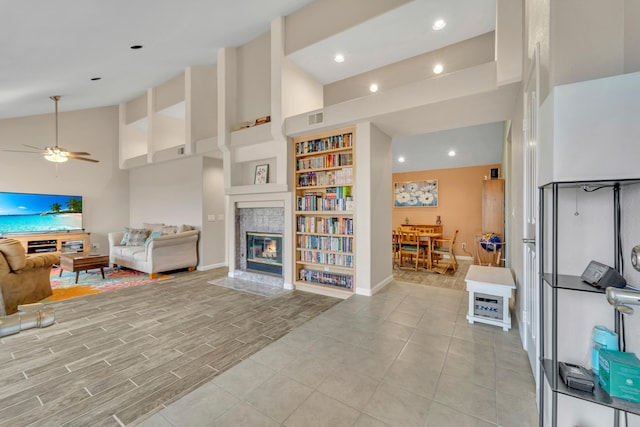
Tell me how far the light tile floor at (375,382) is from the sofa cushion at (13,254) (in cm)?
341

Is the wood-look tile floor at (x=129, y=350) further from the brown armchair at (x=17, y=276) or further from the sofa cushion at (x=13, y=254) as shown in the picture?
the sofa cushion at (x=13, y=254)

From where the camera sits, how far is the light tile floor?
1.53m

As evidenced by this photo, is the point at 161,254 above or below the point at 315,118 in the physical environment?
below

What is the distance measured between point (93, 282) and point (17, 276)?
1533 mm

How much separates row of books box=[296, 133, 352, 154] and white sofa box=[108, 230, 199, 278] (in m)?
3.11

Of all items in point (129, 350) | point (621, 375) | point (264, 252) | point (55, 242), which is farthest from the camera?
point (55, 242)

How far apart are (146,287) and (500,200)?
6594mm

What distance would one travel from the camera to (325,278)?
4.14m

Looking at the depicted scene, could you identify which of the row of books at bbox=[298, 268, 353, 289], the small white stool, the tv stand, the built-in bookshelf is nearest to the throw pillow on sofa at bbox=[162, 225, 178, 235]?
the tv stand

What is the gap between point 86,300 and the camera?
372 centimetres

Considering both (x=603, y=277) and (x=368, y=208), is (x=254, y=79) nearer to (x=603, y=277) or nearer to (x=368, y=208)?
(x=368, y=208)

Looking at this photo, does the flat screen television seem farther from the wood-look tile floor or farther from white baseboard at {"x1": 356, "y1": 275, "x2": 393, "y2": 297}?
white baseboard at {"x1": 356, "y1": 275, "x2": 393, "y2": 297}

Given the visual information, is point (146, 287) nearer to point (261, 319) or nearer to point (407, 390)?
point (261, 319)

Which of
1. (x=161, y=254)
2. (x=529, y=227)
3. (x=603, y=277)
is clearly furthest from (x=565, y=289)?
(x=161, y=254)
